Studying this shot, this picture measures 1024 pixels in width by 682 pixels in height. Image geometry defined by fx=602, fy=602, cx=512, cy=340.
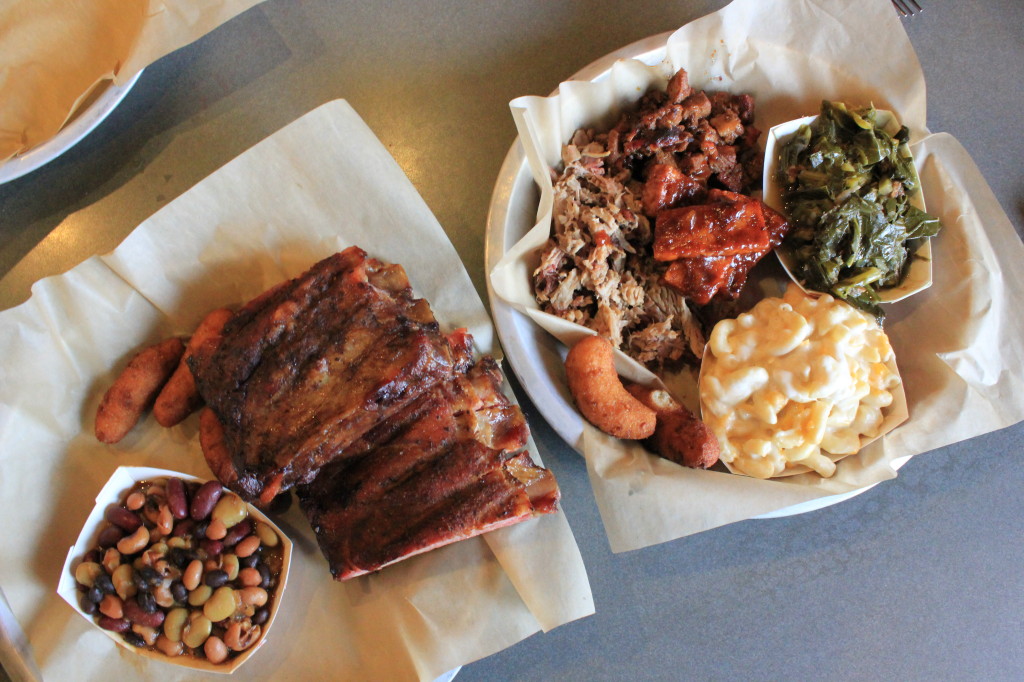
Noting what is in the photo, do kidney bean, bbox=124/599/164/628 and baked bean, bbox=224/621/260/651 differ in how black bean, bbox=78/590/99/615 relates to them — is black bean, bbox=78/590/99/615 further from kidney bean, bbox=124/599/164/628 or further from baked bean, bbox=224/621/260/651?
baked bean, bbox=224/621/260/651

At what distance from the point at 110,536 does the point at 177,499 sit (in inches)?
9.6

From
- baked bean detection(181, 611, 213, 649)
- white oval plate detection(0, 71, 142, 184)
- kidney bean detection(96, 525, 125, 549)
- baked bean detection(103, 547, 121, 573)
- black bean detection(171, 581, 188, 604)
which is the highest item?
white oval plate detection(0, 71, 142, 184)

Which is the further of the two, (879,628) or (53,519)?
(879,628)

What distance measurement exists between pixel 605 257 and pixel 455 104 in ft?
3.78

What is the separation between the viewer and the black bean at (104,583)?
6.81 feet

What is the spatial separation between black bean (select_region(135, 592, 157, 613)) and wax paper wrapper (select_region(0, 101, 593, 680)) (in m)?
0.27

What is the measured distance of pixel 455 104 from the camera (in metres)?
2.98

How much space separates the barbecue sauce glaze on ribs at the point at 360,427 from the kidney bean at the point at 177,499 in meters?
0.15

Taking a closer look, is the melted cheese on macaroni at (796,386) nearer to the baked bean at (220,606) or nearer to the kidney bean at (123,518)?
the baked bean at (220,606)

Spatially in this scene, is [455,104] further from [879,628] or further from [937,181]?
[879,628]

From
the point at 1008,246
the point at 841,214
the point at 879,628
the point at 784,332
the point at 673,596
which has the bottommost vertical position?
the point at 879,628

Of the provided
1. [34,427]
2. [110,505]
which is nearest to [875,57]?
[110,505]

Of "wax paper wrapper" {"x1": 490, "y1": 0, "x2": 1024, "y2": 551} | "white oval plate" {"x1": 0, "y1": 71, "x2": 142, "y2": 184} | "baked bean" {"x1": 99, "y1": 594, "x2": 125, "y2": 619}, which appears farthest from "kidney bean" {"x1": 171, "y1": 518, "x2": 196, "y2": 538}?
"white oval plate" {"x1": 0, "y1": 71, "x2": 142, "y2": 184}

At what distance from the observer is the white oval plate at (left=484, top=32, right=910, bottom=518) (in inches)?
92.2
